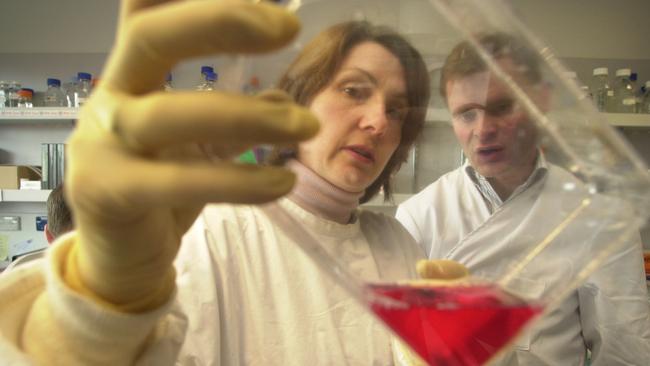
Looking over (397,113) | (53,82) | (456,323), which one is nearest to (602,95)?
(397,113)

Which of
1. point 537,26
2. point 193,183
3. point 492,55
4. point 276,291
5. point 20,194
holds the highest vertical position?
point 537,26

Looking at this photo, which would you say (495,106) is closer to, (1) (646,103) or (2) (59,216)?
(2) (59,216)

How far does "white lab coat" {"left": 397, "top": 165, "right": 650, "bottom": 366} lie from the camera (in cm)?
40

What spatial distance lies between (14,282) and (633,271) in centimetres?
124

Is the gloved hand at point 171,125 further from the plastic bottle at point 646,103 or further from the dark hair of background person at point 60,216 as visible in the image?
the plastic bottle at point 646,103

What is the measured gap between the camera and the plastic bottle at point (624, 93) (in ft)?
5.38

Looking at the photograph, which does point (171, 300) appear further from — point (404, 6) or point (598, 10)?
point (598, 10)

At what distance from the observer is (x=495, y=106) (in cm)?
45

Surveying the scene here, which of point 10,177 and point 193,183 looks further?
point 10,177

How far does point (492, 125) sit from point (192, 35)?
331mm

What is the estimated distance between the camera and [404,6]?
434 millimetres

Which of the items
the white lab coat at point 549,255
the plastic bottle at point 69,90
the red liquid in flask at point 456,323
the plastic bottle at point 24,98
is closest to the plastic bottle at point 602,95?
the white lab coat at point 549,255

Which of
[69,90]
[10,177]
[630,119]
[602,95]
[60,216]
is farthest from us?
[69,90]

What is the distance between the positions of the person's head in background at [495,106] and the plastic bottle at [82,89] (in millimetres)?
1704
